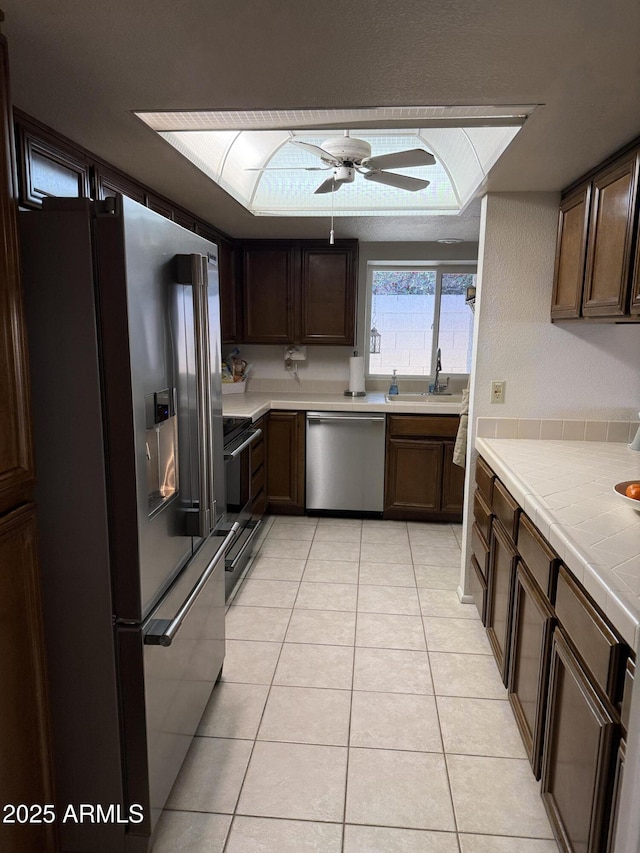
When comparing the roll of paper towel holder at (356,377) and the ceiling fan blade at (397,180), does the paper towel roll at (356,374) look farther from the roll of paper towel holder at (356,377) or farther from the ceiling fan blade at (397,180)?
the ceiling fan blade at (397,180)

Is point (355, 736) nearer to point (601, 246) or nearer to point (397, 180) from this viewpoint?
point (601, 246)

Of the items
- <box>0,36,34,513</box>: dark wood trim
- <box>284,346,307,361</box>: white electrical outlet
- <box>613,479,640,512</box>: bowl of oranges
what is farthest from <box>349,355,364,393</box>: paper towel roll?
<box>0,36,34,513</box>: dark wood trim

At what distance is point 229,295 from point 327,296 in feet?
2.51

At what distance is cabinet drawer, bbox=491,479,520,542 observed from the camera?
2073 millimetres

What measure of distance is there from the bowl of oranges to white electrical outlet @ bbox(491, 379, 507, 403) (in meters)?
1.06

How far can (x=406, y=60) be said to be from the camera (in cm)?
143

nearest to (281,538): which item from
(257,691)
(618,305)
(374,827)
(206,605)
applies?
(257,691)

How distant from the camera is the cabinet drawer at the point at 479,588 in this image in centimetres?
262

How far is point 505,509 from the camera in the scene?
88.1 inches

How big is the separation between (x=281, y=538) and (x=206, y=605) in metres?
1.93

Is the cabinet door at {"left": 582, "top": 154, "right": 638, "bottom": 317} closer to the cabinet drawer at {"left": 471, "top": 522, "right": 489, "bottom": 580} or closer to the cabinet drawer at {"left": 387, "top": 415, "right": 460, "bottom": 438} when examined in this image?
the cabinet drawer at {"left": 471, "top": 522, "right": 489, "bottom": 580}

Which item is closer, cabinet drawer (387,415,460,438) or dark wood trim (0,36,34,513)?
dark wood trim (0,36,34,513)

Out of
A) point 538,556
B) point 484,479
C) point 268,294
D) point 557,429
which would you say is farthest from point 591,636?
point 268,294

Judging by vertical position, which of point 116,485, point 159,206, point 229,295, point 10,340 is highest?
point 159,206
